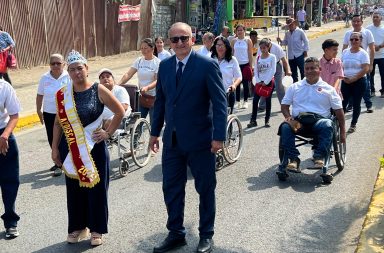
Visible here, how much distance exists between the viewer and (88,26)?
19.3 m

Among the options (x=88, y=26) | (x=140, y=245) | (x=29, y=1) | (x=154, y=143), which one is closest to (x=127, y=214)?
(x=140, y=245)

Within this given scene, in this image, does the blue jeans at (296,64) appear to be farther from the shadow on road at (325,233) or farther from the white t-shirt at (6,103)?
the white t-shirt at (6,103)

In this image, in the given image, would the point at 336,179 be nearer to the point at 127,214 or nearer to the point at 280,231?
the point at 280,231

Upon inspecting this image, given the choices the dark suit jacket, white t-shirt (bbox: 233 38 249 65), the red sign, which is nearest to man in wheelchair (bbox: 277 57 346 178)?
the dark suit jacket

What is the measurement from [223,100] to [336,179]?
2.98m

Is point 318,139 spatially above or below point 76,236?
above

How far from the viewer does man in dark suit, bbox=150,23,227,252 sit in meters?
4.31

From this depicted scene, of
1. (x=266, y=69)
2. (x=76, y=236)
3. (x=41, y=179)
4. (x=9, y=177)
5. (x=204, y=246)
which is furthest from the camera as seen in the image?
(x=266, y=69)

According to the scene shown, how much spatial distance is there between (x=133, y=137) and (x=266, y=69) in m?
3.47

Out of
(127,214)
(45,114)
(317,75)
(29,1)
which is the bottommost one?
(127,214)

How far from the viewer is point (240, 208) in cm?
580

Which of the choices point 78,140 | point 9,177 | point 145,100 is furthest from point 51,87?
point 78,140

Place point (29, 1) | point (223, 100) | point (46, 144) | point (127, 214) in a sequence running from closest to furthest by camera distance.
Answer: point (223, 100)
point (127, 214)
point (46, 144)
point (29, 1)

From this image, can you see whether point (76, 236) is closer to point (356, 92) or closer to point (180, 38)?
point (180, 38)
